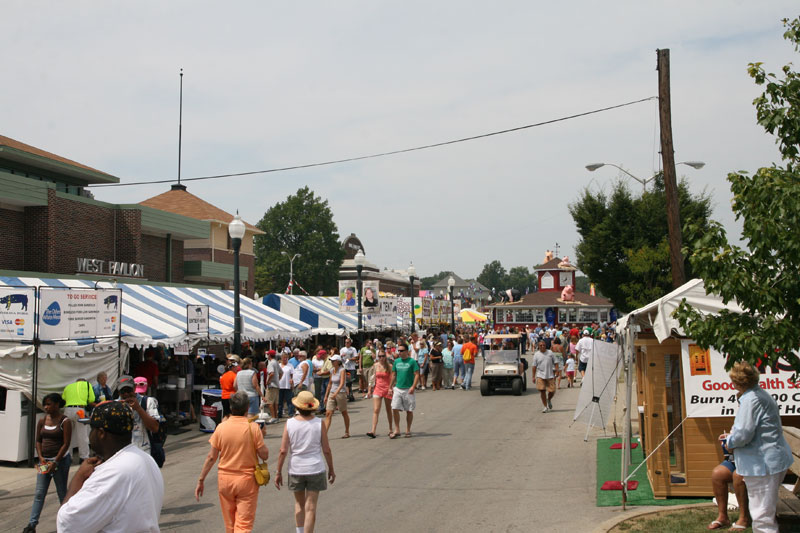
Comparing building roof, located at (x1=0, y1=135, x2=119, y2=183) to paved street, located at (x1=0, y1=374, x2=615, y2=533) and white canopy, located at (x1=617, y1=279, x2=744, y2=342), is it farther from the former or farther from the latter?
white canopy, located at (x1=617, y1=279, x2=744, y2=342)

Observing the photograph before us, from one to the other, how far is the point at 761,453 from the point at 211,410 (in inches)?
473

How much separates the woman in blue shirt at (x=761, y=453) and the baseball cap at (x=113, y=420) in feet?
16.1

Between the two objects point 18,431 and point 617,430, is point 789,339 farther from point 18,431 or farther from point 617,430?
point 18,431

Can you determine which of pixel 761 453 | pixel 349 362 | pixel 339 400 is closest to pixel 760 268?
pixel 761 453

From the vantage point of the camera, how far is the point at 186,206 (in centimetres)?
4556

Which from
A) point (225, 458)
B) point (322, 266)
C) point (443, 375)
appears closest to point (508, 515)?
point (225, 458)

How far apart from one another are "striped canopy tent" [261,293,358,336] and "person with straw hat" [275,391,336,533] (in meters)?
18.8

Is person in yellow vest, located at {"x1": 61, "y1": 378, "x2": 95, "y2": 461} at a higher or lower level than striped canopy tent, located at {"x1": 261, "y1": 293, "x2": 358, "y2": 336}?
lower

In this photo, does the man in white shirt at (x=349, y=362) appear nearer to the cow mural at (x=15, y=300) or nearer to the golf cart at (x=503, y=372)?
the golf cart at (x=503, y=372)

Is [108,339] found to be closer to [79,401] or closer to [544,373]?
[79,401]

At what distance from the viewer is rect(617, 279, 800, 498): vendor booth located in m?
8.36

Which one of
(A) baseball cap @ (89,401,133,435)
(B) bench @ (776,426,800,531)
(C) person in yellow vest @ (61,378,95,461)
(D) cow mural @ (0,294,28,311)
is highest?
(D) cow mural @ (0,294,28,311)

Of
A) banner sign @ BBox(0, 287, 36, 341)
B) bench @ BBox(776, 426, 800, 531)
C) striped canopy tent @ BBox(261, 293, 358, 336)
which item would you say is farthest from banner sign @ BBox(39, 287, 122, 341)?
striped canopy tent @ BBox(261, 293, 358, 336)

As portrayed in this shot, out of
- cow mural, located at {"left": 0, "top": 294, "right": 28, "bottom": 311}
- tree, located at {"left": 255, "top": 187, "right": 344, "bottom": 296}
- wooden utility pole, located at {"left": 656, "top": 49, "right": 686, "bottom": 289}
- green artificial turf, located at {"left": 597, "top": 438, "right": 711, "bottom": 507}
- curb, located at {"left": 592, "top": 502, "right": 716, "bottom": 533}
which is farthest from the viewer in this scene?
tree, located at {"left": 255, "top": 187, "right": 344, "bottom": 296}
